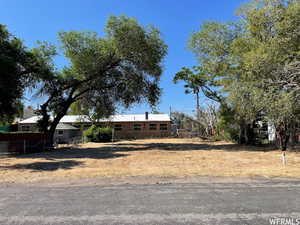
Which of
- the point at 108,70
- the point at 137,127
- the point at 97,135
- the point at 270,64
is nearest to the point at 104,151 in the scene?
the point at 108,70

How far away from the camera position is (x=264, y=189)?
5.71 metres

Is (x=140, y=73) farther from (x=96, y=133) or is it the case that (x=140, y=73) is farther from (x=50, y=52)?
(x=96, y=133)

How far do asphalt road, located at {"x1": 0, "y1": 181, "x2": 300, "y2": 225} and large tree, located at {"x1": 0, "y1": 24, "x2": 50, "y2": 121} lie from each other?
427 inches

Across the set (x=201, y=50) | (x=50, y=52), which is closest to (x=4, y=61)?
(x=50, y=52)

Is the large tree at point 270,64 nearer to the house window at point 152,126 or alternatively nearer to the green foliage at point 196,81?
the green foliage at point 196,81

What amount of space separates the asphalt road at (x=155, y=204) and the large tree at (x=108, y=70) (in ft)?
47.7

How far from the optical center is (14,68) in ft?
51.3

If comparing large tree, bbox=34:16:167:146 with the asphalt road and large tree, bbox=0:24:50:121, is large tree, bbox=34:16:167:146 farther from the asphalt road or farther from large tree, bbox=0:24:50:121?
the asphalt road

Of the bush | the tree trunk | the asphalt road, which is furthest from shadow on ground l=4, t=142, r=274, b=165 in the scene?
the bush

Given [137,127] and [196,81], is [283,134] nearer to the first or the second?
[196,81]

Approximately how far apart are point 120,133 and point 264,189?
111ft

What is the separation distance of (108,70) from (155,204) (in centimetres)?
1782

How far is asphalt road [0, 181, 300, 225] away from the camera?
3.91 meters

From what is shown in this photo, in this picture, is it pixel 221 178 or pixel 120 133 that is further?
pixel 120 133
